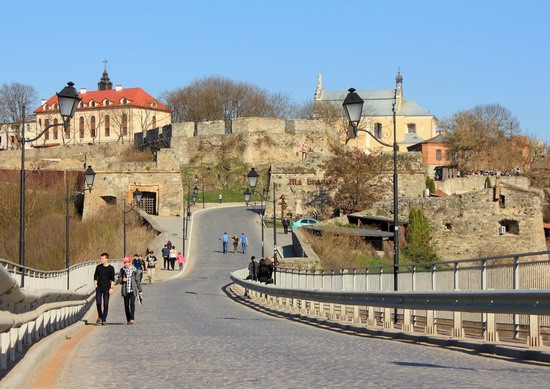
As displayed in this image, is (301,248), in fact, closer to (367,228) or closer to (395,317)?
(367,228)

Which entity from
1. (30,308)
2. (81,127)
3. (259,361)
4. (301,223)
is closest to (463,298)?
(259,361)

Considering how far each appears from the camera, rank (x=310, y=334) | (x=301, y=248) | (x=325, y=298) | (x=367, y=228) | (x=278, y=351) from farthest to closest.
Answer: (x=367, y=228) → (x=301, y=248) → (x=325, y=298) → (x=310, y=334) → (x=278, y=351)

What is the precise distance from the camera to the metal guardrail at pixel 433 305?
43.8 feet

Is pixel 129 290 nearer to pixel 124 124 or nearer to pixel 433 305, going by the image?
pixel 433 305

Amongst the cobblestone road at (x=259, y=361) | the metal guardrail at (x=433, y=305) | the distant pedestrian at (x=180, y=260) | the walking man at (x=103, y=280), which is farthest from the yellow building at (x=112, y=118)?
the cobblestone road at (x=259, y=361)

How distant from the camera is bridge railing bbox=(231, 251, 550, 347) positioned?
13797mm

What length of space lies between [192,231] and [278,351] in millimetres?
56657

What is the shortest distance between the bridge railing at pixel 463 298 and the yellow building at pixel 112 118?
116m

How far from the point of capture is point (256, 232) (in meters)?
71.5

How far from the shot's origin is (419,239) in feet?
230

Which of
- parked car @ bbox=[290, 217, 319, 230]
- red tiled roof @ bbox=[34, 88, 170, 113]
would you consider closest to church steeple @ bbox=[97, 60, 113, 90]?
red tiled roof @ bbox=[34, 88, 170, 113]

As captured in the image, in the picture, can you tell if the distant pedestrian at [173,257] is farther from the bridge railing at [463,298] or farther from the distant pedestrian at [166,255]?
the bridge railing at [463,298]

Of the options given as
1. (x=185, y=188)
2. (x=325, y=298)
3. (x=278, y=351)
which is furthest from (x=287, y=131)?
(x=278, y=351)

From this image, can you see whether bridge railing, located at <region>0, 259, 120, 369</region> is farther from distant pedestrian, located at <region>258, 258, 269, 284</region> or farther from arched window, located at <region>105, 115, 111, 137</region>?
arched window, located at <region>105, 115, 111, 137</region>
